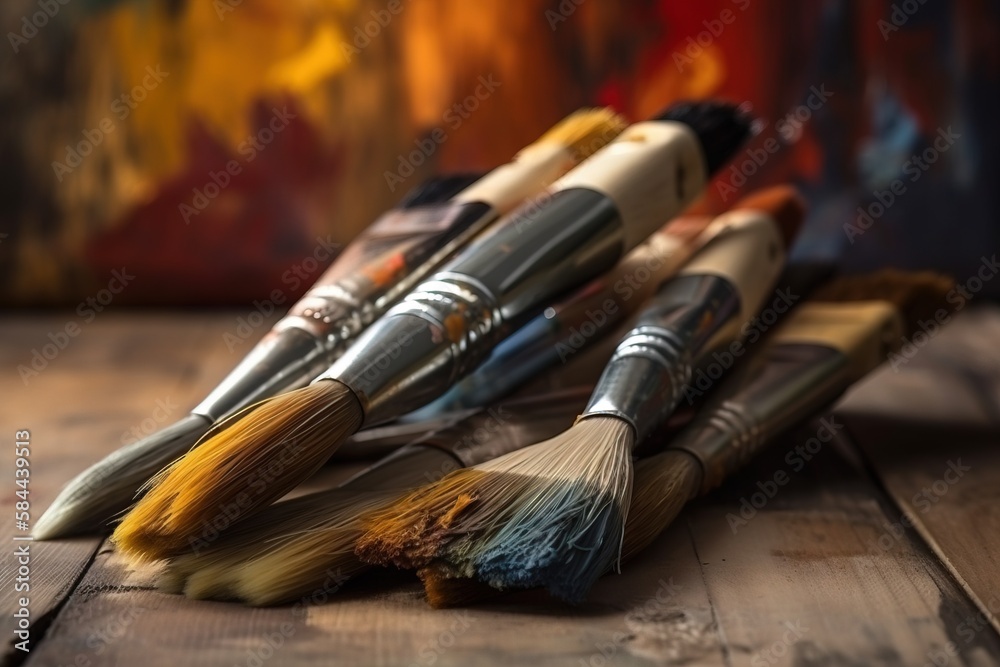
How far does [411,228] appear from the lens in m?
1.38

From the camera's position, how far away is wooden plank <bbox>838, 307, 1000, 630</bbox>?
1088 mm

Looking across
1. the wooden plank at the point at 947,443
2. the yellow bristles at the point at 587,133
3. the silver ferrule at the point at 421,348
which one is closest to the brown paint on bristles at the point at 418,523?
the silver ferrule at the point at 421,348

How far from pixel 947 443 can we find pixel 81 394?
3.89 feet

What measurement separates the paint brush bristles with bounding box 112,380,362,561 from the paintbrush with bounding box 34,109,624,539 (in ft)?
0.33

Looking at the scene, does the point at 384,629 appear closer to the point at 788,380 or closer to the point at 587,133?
the point at 788,380

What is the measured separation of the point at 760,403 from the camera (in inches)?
50.6

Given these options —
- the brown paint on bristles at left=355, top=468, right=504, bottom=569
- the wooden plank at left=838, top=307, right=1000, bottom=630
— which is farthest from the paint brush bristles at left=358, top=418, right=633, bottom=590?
the wooden plank at left=838, top=307, right=1000, bottom=630

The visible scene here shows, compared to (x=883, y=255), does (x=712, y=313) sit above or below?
above

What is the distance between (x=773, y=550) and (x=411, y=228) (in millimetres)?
570

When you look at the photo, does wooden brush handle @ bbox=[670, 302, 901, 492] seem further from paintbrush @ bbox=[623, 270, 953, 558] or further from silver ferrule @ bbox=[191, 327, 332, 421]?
silver ferrule @ bbox=[191, 327, 332, 421]

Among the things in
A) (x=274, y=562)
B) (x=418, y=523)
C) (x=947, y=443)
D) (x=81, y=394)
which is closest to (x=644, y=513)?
(x=418, y=523)

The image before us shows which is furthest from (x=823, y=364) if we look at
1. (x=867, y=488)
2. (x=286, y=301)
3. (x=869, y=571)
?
(x=286, y=301)

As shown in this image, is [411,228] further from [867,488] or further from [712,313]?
[867,488]

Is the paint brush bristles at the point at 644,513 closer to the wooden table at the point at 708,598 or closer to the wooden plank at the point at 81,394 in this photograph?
the wooden table at the point at 708,598
